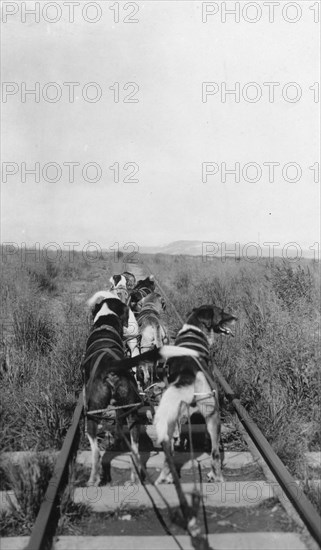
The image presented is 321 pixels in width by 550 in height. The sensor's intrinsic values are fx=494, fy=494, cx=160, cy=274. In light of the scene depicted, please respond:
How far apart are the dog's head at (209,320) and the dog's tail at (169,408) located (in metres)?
1.48

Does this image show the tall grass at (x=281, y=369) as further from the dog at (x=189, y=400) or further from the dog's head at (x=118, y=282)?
the dog's head at (x=118, y=282)

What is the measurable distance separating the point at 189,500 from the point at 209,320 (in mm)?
2119

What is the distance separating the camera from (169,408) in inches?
155

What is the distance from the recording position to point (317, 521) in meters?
3.35

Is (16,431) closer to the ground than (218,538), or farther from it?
farther from it

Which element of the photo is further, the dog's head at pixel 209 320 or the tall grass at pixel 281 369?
the dog's head at pixel 209 320

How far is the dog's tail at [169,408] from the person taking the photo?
12.6 ft

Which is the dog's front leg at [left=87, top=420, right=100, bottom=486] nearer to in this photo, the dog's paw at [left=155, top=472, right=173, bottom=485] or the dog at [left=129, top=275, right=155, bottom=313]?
the dog's paw at [left=155, top=472, right=173, bottom=485]

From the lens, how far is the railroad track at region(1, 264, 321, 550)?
3.36m

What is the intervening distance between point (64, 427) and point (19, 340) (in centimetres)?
334

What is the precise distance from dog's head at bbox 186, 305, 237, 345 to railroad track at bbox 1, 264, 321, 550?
3.67 feet

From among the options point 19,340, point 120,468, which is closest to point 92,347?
point 120,468

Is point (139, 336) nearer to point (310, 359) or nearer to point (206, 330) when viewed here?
point (206, 330)

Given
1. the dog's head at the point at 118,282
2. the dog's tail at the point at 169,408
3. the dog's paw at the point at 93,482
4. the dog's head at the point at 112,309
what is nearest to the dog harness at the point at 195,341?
the dog's tail at the point at 169,408
